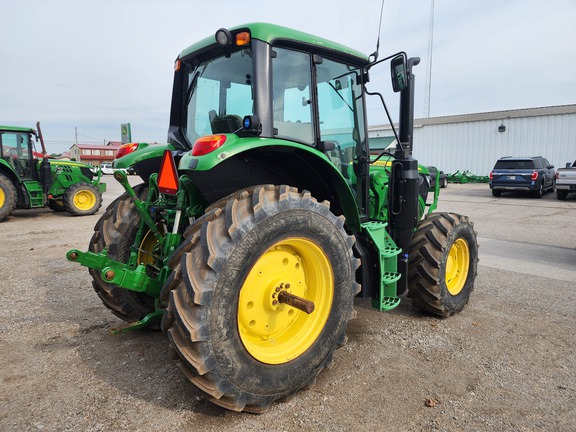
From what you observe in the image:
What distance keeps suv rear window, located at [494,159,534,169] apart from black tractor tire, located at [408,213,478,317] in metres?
14.8

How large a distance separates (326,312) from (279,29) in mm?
1978

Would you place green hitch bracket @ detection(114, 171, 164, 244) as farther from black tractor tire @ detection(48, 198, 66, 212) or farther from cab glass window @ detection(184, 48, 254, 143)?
black tractor tire @ detection(48, 198, 66, 212)

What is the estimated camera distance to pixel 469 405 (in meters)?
2.47

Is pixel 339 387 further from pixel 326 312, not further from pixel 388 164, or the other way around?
pixel 388 164

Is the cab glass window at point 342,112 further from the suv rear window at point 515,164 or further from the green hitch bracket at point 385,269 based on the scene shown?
the suv rear window at point 515,164

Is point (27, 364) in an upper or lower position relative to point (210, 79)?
lower

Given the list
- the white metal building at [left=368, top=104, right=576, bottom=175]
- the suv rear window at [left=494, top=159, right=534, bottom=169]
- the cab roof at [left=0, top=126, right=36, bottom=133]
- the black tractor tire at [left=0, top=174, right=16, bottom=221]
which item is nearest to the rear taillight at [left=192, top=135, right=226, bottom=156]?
the black tractor tire at [left=0, top=174, right=16, bottom=221]

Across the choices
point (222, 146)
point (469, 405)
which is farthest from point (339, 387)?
point (222, 146)

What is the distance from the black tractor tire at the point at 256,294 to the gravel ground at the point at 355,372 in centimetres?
26

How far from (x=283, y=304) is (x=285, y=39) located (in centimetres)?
181

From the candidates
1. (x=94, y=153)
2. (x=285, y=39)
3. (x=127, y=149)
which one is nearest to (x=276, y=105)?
(x=285, y=39)

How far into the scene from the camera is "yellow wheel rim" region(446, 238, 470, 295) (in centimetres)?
407

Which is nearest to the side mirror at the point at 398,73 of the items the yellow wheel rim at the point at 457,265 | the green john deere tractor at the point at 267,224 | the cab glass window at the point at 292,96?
the green john deere tractor at the point at 267,224

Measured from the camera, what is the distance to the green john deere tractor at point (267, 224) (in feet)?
7.08
